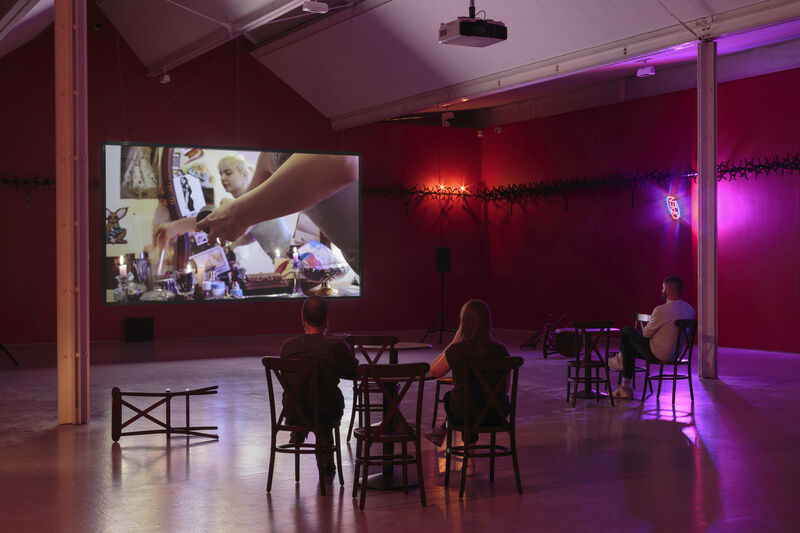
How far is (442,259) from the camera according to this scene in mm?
14906

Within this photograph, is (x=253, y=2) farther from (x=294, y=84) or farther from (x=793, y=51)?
(x=793, y=51)

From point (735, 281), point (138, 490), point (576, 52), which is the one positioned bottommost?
point (138, 490)

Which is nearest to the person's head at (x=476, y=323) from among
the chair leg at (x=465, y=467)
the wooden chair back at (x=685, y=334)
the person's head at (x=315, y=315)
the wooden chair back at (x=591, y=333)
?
the chair leg at (x=465, y=467)

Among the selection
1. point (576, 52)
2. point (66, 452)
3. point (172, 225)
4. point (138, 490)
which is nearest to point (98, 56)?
point (172, 225)

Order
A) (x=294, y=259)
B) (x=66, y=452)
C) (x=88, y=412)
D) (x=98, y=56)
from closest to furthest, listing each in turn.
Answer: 1. (x=66, y=452)
2. (x=88, y=412)
3. (x=98, y=56)
4. (x=294, y=259)

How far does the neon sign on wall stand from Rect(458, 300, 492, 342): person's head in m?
8.78

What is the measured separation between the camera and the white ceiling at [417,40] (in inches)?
372

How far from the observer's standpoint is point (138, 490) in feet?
16.2

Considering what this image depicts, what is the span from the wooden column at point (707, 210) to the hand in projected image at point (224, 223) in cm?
782

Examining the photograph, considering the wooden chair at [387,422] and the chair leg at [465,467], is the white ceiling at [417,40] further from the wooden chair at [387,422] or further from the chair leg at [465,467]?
the wooden chair at [387,422]

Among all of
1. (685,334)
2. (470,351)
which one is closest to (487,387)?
(470,351)

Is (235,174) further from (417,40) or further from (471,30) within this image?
(471,30)

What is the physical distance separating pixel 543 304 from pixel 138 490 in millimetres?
11127

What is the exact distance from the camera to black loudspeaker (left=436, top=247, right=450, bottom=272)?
14.9 m
